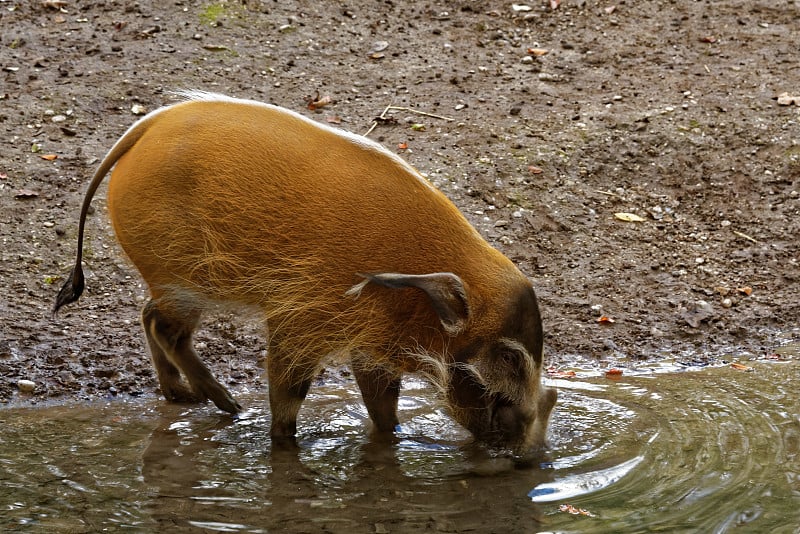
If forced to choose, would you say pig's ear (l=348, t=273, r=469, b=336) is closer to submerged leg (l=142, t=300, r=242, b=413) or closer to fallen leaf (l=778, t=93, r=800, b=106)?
submerged leg (l=142, t=300, r=242, b=413)

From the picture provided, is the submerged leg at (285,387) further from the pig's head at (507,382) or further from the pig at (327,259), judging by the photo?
the pig's head at (507,382)

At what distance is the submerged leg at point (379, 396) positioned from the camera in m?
4.28

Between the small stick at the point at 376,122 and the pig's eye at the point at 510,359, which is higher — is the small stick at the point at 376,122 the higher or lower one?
the higher one

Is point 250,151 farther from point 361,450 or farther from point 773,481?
point 773,481

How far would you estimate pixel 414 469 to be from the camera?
13.2 ft

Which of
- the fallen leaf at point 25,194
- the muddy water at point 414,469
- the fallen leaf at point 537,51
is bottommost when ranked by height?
the muddy water at point 414,469

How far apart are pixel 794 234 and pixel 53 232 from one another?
15.5ft

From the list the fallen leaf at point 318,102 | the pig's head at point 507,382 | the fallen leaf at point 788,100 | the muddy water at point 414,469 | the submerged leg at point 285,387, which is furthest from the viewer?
the fallen leaf at point 788,100

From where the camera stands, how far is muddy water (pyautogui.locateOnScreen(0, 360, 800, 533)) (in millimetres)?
3459

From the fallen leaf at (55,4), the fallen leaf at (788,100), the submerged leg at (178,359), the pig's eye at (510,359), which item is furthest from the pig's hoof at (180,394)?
the fallen leaf at (788,100)

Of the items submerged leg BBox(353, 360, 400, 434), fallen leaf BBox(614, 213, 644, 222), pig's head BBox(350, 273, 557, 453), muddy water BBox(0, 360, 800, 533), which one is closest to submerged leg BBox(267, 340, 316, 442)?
muddy water BBox(0, 360, 800, 533)

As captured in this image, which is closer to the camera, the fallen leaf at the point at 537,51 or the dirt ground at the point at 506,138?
the dirt ground at the point at 506,138

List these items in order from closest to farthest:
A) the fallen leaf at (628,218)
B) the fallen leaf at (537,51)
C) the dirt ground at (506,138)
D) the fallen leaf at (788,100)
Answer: the dirt ground at (506,138) → the fallen leaf at (628,218) → the fallen leaf at (788,100) → the fallen leaf at (537,51)

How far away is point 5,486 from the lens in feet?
12.1
